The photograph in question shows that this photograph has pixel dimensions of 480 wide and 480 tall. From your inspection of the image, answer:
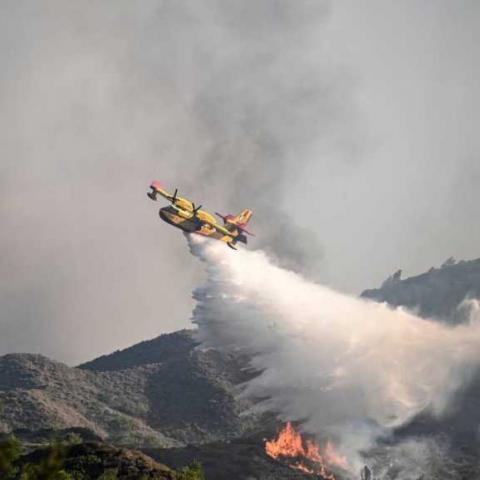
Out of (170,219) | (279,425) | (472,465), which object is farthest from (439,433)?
(170,219)

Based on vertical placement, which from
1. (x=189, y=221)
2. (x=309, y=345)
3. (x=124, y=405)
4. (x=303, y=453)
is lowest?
(x=303, y=453)

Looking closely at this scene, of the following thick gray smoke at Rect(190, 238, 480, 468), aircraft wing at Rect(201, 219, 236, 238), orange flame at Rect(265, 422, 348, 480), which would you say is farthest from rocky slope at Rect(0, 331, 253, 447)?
aircraft wing at Rect(201, 219, 236, 238)

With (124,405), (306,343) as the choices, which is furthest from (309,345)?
(124,405)

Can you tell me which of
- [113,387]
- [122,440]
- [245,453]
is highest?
[113,387]

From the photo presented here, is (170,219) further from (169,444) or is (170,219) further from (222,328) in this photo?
(169,444)

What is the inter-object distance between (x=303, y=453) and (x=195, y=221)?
40.2 metres

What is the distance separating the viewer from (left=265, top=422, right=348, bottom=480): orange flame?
336 ft

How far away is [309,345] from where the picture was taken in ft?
333

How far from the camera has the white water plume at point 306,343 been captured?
9856cm

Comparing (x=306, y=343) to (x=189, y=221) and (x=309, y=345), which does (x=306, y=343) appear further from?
(x=189, y=221)

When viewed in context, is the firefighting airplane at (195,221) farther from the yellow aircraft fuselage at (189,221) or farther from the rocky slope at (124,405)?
the rocky slope at (124,405)

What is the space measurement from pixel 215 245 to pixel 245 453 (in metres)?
30.5

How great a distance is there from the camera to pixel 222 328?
98.4 metres

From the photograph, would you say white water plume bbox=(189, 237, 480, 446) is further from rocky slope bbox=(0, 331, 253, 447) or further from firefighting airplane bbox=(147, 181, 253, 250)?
rocky slope bbox=(0, 331, 253, 447)
